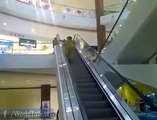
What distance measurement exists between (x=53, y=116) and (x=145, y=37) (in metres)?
9.99

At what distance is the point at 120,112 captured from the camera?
17.5ft

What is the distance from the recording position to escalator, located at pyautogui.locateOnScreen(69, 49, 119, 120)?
5.82 metres

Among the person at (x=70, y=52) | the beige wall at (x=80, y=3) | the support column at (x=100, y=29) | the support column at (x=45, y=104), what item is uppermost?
the beige wall at (x=80, y=3)

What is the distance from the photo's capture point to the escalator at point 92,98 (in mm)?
5820

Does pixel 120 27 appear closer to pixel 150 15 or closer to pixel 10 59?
pixel 150 15

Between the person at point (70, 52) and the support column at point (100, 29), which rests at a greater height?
the support column at point (100, 29)

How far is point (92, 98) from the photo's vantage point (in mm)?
6824

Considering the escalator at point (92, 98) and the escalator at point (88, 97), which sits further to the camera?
the escalator at point (92, 98)

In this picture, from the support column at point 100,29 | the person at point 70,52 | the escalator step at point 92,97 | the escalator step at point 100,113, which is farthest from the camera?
the support column at point 100,29

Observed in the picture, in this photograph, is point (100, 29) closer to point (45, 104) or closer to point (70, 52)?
point (45, 104)

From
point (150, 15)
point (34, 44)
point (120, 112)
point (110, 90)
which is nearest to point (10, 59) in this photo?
point (34, 44)

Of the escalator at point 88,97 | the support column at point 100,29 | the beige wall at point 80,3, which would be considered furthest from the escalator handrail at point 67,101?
the beige wall at point 80,3

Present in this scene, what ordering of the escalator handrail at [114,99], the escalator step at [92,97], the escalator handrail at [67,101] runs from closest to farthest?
the escalator handrail at [67,101]
the escalator handrail at [114,99]
the escalator step at [92,97]

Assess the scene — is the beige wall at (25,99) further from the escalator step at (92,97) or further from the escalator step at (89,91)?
the escalator step at (92,97)
